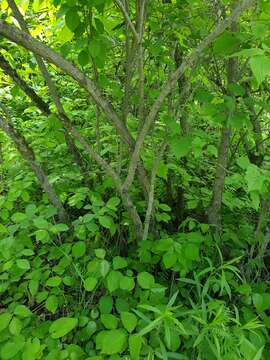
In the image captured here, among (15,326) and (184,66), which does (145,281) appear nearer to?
(15,326)

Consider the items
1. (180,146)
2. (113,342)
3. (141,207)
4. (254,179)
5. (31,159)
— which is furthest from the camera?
(141,207)

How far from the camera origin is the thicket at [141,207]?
139 cm

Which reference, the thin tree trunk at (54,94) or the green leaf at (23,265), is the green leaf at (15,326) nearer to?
the green leaf at (23,265)

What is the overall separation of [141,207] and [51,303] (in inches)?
29.9

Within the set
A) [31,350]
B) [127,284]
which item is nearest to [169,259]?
[127,284]

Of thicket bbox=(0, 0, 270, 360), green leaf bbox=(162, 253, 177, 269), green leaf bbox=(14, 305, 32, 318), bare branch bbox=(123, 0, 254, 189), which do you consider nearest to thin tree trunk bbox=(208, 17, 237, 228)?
thicket bbox=(0, 0, 270, 360)

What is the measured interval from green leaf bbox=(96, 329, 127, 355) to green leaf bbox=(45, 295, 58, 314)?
296 mm

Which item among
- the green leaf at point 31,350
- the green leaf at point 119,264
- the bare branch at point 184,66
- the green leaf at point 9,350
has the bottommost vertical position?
the green leaf at point 31,350

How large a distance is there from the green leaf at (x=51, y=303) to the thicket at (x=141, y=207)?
1cm

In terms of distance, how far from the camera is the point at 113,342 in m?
1.32

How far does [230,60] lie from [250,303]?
3.82 ft

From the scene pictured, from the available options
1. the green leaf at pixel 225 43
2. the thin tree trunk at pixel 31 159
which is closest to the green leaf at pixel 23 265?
the thin tree trunk at pixel 31 159

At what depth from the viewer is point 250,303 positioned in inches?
65.2

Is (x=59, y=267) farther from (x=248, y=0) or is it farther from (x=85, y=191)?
(x=248, y=0)
